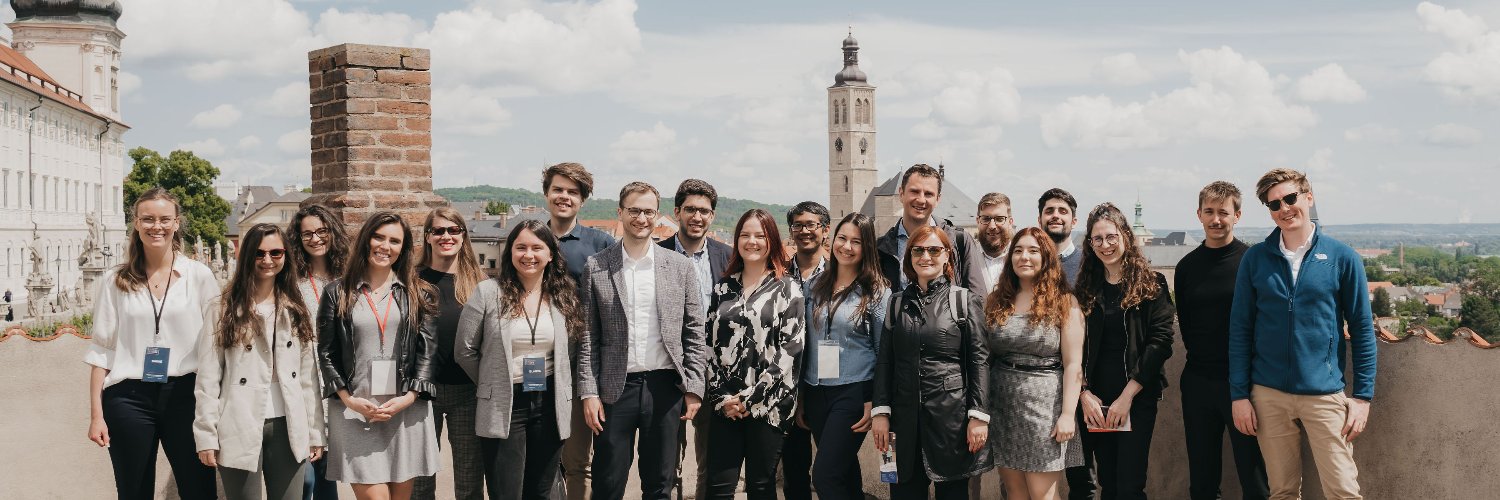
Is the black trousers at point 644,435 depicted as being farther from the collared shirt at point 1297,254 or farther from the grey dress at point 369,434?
the collared shirt at point 1297,254

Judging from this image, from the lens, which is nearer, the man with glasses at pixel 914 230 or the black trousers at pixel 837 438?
the black trousers at pixel 837 438

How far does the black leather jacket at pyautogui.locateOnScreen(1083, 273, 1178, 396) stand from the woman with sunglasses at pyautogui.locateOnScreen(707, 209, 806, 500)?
1.19 m

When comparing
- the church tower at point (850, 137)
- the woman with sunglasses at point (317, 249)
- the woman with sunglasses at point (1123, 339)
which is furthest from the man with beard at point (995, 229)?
the church tower at point (850, 137)

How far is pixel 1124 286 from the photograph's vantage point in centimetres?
438

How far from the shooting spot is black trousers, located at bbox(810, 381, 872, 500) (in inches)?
171

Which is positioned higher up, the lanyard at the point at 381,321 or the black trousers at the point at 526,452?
the lanyard at the point at 381,321

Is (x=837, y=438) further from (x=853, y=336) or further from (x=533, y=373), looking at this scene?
(x=533, y=373)

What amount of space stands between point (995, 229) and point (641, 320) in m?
1.71

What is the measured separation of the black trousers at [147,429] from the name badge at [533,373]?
1.19m

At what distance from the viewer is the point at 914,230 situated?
470cm

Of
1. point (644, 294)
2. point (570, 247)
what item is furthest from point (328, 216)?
point (644, 294)

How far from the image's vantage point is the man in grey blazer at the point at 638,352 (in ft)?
14.1

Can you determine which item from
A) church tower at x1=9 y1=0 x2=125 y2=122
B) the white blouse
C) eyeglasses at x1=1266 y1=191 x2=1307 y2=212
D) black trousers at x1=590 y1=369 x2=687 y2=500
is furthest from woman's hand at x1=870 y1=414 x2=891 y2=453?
church tower at x1=9 y1=0 x2=125 y2=122

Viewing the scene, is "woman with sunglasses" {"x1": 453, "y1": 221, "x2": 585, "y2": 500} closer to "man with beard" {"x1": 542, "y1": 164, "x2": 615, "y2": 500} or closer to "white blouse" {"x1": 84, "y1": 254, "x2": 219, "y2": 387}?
"man with beard" {"x1": 542, "y1": 164, "x2": 615, "y2": 500}
